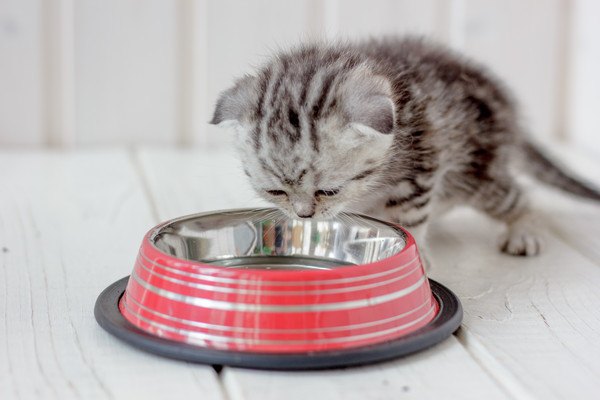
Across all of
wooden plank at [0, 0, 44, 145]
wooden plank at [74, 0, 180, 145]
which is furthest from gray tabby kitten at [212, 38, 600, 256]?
wooden plank at [0, 0, 44, 145]

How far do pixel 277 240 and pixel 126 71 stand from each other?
1.42 m

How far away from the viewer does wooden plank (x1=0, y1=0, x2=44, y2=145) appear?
3037 mm

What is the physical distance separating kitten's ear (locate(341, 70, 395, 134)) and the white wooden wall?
1280 mm

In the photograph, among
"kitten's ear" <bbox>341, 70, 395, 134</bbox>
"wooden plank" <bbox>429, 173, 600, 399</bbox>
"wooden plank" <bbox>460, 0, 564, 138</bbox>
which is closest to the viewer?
"wooden plank" <bbox>429, 173, 600, 399</bbox>

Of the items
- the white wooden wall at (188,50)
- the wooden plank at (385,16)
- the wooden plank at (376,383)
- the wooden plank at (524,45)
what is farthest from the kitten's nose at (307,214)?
the wooden plank at (524,45)

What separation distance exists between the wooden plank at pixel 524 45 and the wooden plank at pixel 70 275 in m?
1.30

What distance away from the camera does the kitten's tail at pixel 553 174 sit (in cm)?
249

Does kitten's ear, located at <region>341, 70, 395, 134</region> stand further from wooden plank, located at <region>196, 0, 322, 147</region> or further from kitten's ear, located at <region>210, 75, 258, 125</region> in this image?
wooden plank, located at <region>196, 0, 322, 147</region>

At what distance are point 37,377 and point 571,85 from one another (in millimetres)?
2484

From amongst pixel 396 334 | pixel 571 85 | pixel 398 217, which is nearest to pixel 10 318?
pixel 396 334

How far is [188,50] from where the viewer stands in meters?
3.18

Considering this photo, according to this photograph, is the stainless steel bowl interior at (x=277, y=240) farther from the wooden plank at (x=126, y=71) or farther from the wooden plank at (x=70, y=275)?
the wooden plank at (x=126, y=71)

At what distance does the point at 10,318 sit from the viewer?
166 cm

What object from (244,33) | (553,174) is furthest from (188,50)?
(553,174)
